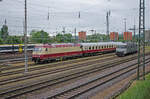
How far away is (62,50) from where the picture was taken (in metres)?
30.3

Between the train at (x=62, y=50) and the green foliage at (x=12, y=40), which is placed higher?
the green foliage at (x=12, y=40)

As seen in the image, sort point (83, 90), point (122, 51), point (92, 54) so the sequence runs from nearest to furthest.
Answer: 1. point (83, 90)
2. point (122, 51)
3. point (92, 54)

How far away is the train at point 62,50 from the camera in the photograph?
2711 cm

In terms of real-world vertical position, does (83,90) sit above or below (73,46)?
below

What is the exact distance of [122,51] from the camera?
122 feet

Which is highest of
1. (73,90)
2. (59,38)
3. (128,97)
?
(59,38)

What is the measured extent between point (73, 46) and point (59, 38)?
32259 millimetres

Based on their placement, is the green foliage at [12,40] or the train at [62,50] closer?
the train at [62,50]

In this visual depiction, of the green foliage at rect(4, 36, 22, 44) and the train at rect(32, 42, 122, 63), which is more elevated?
the green foliage at rect(4, 36, 22, 44)

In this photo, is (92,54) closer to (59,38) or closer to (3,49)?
(3,49)

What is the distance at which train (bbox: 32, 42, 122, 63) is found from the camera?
27109mm

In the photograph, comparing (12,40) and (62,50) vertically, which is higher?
(12,40)

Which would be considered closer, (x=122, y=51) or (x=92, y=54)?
(x=122, y=51)

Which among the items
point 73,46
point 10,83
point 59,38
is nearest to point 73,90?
point 10,83
